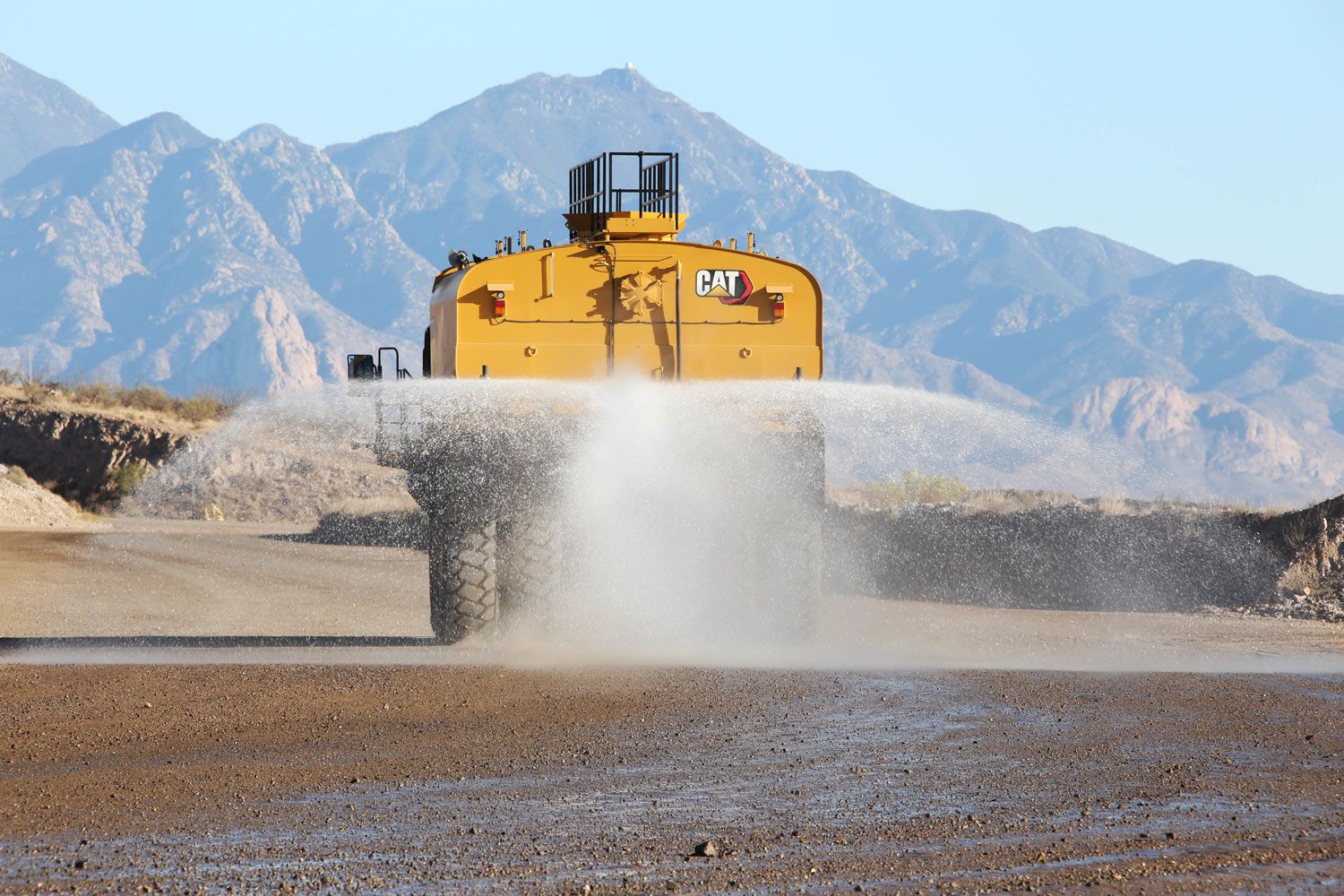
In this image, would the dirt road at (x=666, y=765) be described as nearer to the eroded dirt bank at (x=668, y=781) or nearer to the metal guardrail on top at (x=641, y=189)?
the eroded dirt bank at (x=668, y=781)

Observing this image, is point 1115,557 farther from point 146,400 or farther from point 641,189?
point 146,400

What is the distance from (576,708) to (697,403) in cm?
430

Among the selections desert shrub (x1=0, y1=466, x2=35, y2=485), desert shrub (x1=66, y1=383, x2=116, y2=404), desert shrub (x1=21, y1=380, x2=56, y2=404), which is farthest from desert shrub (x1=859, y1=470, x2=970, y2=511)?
desert shrub (x1=21, y1=380, x2=56, y2=404)

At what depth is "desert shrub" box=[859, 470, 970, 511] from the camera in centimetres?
4041

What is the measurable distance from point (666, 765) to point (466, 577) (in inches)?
242

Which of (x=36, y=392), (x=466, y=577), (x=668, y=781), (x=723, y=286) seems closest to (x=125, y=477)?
(x=36, y=392)

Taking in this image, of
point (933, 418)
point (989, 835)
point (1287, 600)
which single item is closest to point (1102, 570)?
point (1287, 600)

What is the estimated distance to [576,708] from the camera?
473 inches

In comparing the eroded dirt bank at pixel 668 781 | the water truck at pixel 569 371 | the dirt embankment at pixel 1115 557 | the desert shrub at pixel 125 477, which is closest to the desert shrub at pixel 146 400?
the desert shrub at pixel 125 477

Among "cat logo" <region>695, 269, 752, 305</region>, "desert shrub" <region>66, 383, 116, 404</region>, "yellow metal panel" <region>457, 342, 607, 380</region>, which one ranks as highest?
"desert shrub" <region>66, 383, 116, 404</region>

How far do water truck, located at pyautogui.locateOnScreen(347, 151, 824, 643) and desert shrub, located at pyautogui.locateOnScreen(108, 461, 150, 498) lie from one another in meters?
36.2

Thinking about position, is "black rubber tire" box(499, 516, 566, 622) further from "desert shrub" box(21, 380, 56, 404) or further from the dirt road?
"desert shrub" box(21, 380, 56, 404)

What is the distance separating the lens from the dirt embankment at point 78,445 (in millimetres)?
50656

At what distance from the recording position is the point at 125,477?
50.7 metres
